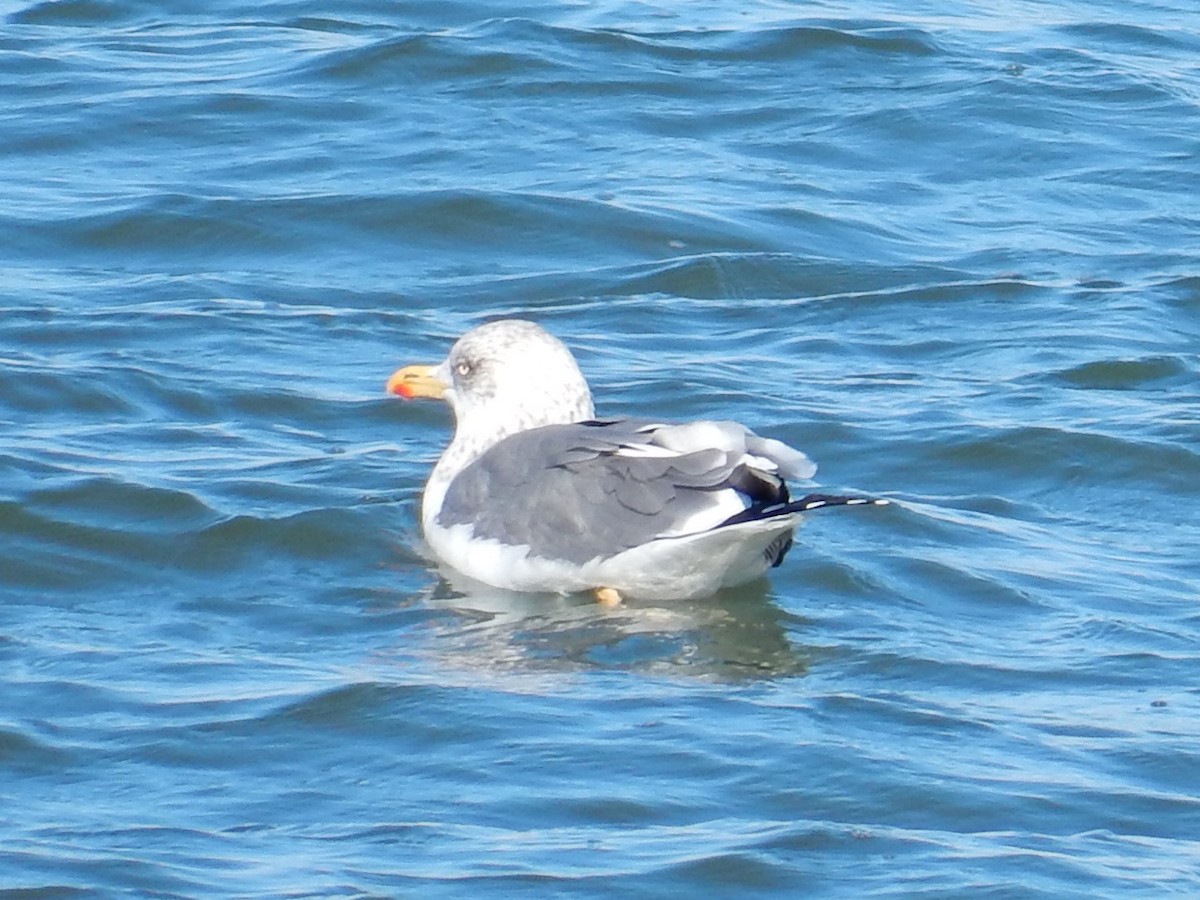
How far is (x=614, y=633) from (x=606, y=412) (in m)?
2.67

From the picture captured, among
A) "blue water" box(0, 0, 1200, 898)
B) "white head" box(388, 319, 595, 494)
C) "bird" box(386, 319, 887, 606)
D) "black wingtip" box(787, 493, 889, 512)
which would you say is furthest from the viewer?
"white head" box(388, 319, 595, 494)

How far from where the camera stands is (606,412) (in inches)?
447

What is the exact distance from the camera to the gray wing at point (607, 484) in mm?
8695

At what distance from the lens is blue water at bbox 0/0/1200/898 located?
701 centimetres

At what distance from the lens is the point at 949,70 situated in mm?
17141

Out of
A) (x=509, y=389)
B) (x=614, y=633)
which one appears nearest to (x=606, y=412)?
(x=509, y=389)

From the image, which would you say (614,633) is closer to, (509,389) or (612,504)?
(612,504)

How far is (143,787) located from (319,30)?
38.2 ft

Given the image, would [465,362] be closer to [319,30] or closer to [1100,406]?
[1100,406]

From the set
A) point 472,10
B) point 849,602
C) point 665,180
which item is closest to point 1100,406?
point 849,602

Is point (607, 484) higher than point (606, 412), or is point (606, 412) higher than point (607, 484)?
point (607, 484)

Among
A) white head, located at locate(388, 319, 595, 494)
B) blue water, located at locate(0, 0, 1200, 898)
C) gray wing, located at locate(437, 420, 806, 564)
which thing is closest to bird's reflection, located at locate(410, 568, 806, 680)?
blue water, located at locate(0, 0, 1200, 898)

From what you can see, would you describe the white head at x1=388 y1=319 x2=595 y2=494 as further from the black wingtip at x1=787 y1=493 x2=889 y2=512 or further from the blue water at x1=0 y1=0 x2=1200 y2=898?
the black wingtip at x1=787 y1=493 x2=889 y2=512

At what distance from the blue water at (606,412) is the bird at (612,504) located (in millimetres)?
153
